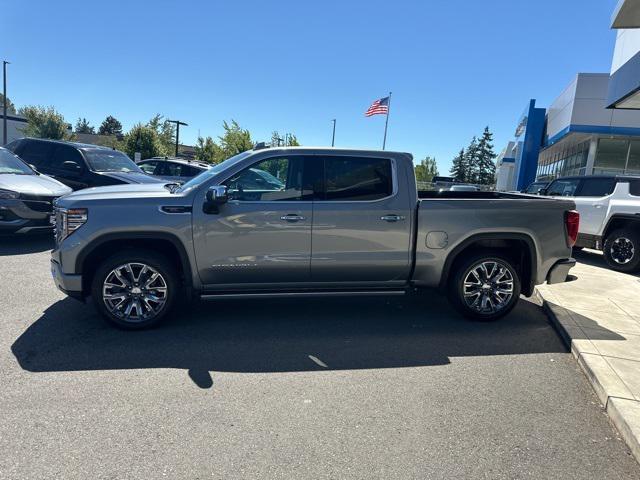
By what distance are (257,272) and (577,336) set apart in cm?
343

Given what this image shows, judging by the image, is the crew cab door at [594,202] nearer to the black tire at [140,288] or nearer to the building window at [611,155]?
the black tire at [140,288]

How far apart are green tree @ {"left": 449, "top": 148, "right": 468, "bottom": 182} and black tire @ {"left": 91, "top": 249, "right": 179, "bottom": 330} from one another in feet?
282

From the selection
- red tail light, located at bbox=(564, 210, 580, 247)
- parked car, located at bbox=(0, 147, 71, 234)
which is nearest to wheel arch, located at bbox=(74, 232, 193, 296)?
red tail light, located at bbox=(564, 210, 580, 247)

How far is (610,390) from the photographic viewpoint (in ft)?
12.0

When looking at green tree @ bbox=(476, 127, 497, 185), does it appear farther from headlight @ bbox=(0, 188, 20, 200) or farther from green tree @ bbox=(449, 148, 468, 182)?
headlight @ bbox=(0, 188, 20, 200)

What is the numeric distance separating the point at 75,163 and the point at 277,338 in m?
7.89

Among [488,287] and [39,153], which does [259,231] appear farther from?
[39,153]

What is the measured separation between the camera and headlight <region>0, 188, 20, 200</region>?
7.99 m

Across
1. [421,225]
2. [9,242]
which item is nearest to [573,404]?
[421,225]

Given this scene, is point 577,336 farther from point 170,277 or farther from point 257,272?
point 170,277

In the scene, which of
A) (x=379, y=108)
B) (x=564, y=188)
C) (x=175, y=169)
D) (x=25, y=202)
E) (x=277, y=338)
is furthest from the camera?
(x=379, y=108)

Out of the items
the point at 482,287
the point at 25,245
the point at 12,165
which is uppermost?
the point at 12,165

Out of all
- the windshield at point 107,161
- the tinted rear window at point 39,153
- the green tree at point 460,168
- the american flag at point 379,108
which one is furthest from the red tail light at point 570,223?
the green tree at point 460,168

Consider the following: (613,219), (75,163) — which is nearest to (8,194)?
(75,163)
